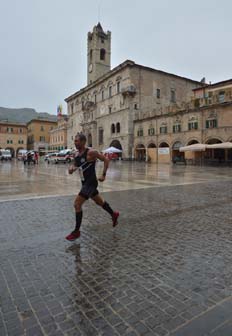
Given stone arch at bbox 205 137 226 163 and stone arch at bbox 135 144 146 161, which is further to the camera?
stone arch at bbox 135 144 146 161

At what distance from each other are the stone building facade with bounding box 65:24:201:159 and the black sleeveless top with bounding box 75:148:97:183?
34291 millimetres

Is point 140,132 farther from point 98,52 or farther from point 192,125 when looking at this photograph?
point 98,52

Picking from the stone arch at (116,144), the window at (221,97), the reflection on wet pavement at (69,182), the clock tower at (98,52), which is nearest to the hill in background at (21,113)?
the clock tower at (98,52)

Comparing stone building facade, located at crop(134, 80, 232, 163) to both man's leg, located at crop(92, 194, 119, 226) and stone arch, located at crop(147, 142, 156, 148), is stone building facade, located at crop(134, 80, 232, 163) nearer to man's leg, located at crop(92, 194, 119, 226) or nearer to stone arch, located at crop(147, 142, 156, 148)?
stone arch, located at crop(147, 142, 156, 148)

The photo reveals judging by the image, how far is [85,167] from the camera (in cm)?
424

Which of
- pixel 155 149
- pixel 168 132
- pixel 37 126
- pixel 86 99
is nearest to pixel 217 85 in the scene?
pixel 168 132

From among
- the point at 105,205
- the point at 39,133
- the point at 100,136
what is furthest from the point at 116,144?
the point at 39,133

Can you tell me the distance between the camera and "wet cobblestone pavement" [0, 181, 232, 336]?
212 cm

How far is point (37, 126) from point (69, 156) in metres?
53.6

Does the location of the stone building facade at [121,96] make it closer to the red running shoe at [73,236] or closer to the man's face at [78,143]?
the man's face at [78,143]

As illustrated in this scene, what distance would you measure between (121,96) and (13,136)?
175 feet

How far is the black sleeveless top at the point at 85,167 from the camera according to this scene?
4.22m

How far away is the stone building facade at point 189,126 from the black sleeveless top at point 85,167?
2891 cm

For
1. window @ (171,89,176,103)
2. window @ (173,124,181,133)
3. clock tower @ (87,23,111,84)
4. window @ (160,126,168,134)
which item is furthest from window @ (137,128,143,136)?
clock tower @ (87,23,111,84)
